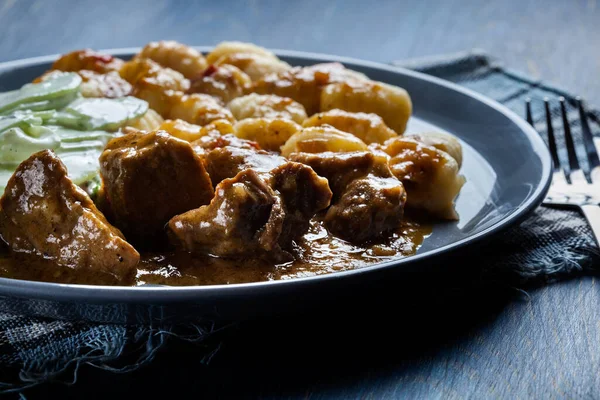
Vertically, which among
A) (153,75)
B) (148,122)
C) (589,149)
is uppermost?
(589,149)

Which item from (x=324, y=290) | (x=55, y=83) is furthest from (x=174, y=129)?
(x=324, y=290)

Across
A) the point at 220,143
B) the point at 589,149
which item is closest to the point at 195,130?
the point at 220,143

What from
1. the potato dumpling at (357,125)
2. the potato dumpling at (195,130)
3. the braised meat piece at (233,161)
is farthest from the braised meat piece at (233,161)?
the potato dumpling at (357,125)

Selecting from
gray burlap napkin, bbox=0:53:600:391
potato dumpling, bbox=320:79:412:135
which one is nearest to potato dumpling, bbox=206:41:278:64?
potato dumpling, bbox=320:79:412:135

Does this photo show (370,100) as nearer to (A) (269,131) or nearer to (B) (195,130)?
(A) (269,131)

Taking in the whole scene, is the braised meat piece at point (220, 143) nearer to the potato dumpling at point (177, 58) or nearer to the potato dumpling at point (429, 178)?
the potato dumpling at point (429, 178)

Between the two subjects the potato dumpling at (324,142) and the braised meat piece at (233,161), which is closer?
the braised meat piece at (233,161)
